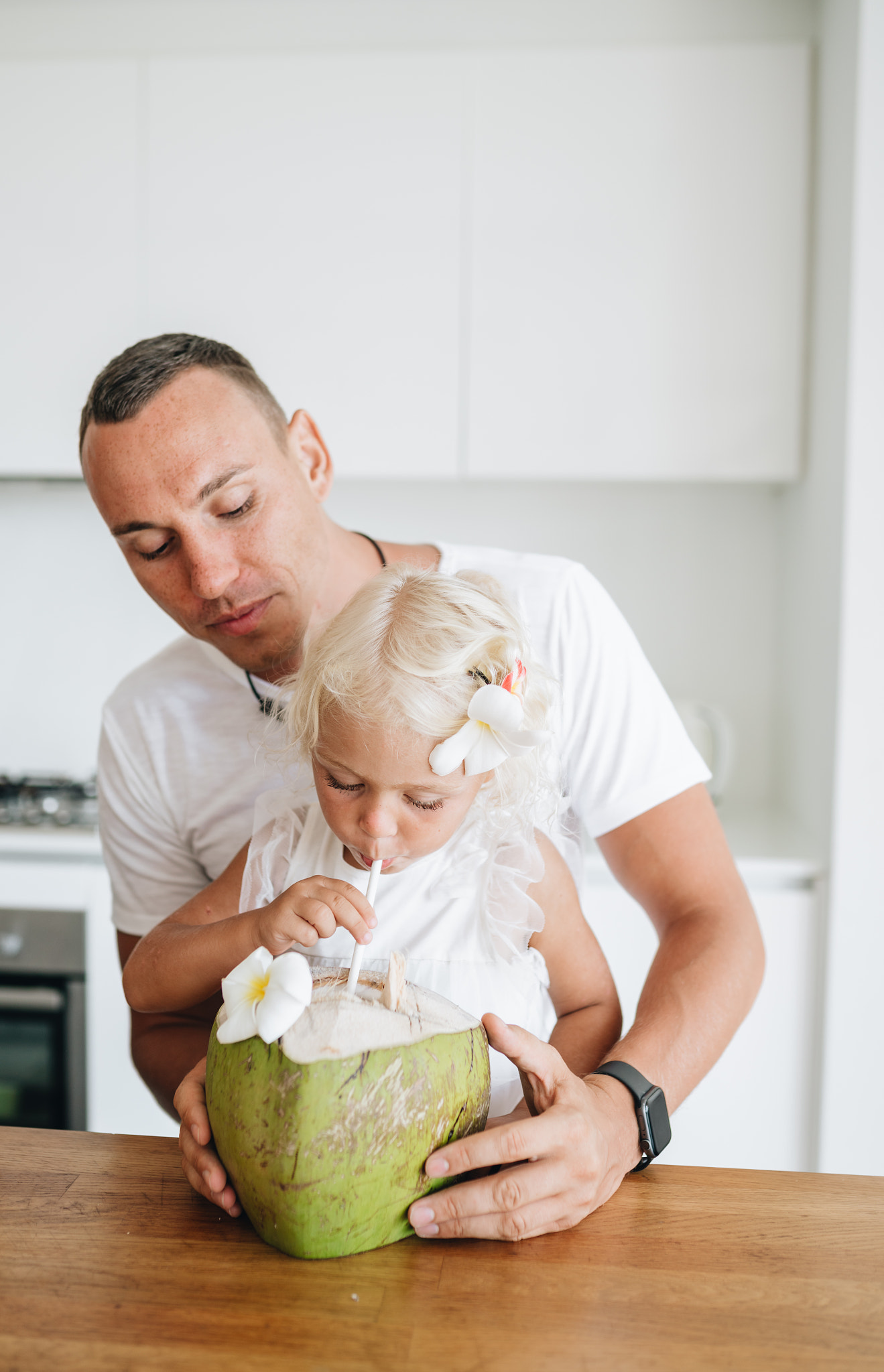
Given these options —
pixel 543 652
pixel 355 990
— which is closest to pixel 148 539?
pixel 543 652

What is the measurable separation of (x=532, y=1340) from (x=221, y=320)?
6.69 ft

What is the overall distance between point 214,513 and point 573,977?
56 cm

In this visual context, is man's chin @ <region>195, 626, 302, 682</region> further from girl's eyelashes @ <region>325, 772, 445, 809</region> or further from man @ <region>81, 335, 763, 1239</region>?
girl's eyelashes @ <region>325, 772, 445, 809</region>

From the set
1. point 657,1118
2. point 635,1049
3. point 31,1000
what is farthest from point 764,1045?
point 31,1000

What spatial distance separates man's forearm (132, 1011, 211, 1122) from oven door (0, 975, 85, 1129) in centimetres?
93

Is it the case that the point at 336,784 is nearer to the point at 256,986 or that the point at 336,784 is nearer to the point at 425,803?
the point at 425,803

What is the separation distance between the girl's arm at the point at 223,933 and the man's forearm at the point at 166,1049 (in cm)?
18

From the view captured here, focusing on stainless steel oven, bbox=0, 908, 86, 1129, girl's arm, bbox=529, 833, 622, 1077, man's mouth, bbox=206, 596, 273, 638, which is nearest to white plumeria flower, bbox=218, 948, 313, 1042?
girl's arm, bbox=529, 833, 622, 1077

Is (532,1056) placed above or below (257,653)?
below

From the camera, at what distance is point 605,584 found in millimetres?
2471

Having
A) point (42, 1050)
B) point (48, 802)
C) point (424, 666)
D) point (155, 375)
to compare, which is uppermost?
point (155, 375)

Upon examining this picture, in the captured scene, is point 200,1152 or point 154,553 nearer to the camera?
point 200,1152

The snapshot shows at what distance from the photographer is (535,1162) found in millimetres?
675

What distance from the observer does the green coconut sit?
604 millimetres
